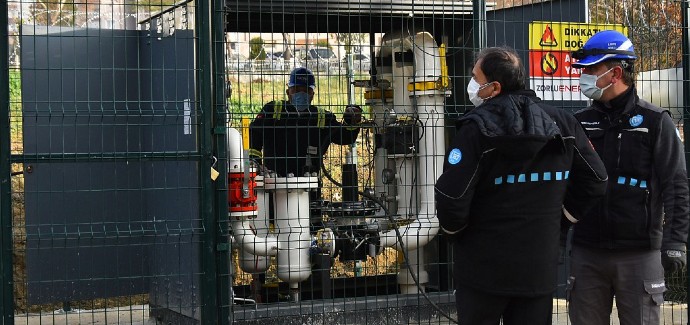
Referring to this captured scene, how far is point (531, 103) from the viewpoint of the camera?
472 centimetres

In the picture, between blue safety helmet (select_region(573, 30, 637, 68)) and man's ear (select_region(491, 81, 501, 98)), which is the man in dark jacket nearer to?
man's ear (select_region(491, 81, 501, 98))

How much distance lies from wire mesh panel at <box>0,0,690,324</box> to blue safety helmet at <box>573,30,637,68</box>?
127 centimetres

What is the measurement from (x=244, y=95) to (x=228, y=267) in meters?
3.24

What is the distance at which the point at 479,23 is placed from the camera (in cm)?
726

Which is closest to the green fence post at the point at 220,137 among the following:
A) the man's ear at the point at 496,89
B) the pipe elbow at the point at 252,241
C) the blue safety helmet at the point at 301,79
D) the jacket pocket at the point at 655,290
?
the pipe elbow at the point at 252,241

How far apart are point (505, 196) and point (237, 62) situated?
3227 millimetres

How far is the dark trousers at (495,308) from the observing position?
4691 millimetres

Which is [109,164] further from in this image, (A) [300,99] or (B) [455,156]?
(B) [455,156]

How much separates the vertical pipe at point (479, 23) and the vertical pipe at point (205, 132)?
198 centimetres

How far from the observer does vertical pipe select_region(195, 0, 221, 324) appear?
634 cm

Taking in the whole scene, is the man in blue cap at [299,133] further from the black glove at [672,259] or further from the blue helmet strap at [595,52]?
the black glove at [672,259]

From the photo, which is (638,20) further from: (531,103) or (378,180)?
(531,103)

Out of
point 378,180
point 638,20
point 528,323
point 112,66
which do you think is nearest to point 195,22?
point 112,66

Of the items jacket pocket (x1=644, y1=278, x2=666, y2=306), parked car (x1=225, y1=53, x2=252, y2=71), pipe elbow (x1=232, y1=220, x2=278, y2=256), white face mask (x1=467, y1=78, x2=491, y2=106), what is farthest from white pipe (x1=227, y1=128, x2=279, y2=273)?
jacket pocket (x1=644, y1=278, x2=666, y2=306)
